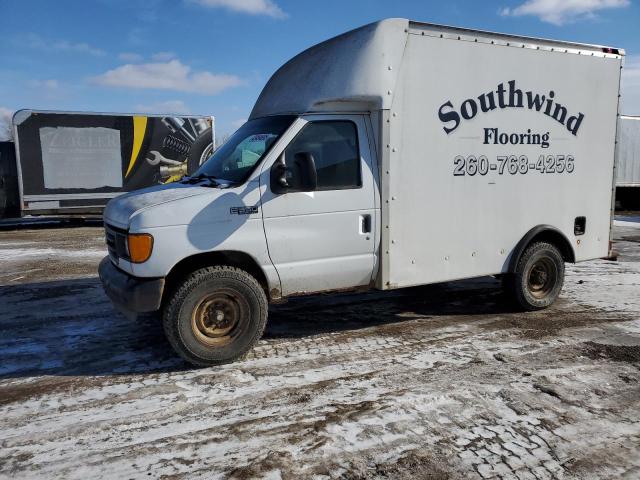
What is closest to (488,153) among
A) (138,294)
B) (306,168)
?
(306,168)

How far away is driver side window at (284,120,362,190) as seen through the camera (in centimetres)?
485

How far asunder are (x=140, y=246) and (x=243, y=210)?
93 centimetres

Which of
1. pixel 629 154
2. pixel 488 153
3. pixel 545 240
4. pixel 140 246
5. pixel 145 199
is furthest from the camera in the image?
pixel 629 154

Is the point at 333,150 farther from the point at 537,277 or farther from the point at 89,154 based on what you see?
the point at 89,154

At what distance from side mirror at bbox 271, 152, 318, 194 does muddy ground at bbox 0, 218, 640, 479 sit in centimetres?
162

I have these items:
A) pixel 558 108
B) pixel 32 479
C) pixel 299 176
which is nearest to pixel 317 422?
pixel 32 479

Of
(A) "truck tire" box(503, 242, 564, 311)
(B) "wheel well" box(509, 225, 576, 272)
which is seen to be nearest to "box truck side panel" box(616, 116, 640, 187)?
(B) "wheel well" box(509, 225, 576, 272)

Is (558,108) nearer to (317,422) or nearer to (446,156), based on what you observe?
(446,156)

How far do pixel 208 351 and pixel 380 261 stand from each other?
1.92 m

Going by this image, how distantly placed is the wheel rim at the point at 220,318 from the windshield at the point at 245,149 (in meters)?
1.10

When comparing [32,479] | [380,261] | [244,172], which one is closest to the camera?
[32,479]

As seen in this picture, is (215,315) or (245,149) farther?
(245,149)

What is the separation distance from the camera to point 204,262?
4.68 m

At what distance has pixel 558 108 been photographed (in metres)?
6.03
